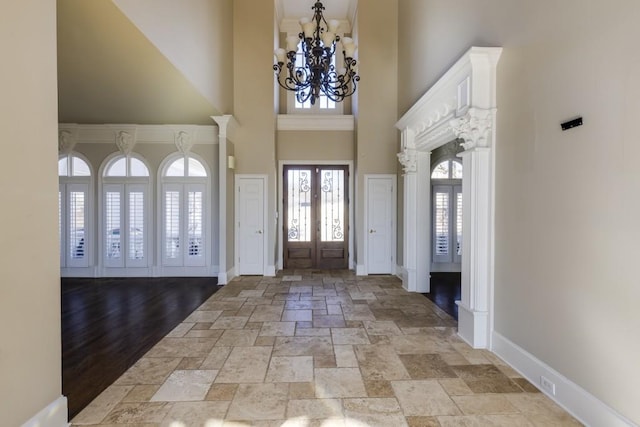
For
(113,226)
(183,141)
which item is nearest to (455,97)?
(183,141)

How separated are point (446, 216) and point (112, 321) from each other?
242 inches

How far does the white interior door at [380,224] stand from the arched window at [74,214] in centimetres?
547

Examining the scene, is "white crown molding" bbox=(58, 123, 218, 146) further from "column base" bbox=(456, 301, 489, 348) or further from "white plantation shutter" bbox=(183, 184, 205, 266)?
"column base" bbox=(456, 301, 489, 348)

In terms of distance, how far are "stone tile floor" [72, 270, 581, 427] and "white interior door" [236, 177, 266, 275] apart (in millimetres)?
2378

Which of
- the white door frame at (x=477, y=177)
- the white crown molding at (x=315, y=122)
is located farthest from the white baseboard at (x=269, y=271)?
the white door frame at (x=477, y=177)

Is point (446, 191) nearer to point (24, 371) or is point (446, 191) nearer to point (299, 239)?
point (299, 239)

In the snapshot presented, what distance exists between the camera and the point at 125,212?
21.3ft

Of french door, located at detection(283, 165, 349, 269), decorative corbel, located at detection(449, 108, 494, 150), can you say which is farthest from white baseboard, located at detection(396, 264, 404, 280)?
decorative corbel, located at detection(449, 108, 494, 150)

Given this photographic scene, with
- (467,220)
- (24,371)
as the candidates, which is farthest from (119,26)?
(467,220)

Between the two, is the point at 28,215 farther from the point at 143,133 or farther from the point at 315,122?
the point at 315,122

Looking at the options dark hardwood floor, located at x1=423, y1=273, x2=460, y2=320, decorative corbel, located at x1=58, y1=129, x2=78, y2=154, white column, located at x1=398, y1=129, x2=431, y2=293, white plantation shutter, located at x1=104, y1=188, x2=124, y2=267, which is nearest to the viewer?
dark hardwood floor, located at x1=423, y1=273, x2=460, y2=320

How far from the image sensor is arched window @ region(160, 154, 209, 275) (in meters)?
6.55

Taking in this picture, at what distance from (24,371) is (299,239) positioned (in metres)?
5.91

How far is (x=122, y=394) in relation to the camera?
244 centimetres
